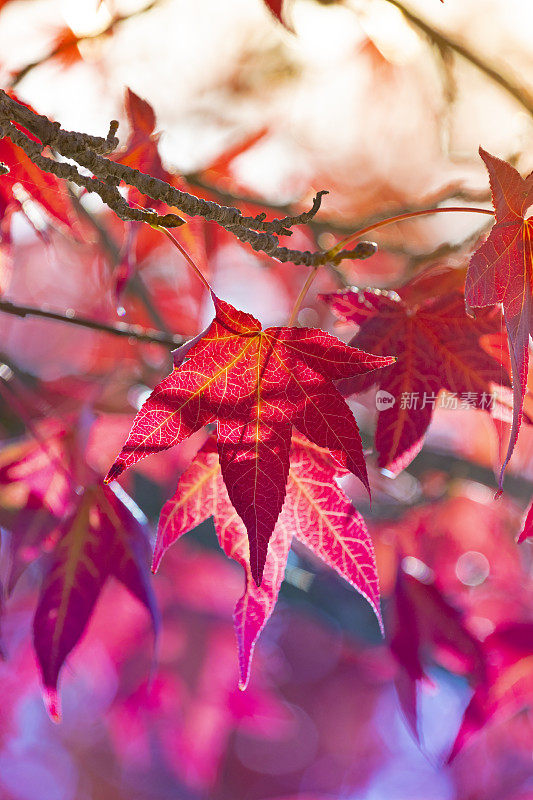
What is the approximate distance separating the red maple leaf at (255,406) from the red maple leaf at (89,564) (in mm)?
226

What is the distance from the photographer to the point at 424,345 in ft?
1.45

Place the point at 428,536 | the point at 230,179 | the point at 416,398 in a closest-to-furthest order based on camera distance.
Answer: the point at 416,398 < the point at 230,179 < the point at 428,536

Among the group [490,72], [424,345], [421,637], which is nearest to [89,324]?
[424,345]

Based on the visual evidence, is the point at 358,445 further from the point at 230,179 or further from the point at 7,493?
the point at 230,179

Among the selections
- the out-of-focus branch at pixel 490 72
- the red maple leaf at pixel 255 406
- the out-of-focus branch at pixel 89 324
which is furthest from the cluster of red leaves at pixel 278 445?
the out-of-focus branch at pixel 490 72

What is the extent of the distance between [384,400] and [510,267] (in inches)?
4.6

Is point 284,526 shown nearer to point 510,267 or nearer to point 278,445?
point 278,445

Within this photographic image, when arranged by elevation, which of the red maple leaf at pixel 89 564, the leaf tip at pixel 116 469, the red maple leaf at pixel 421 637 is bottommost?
the red maple leaf at pixel 421 637

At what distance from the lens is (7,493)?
25.4 inches

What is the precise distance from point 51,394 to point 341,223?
0.49 meters

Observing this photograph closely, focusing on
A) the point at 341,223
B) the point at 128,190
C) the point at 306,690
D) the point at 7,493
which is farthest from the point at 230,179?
the point at 306,690

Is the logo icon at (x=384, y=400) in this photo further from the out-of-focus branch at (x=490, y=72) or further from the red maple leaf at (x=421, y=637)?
the out-of-focus branch at (x=490, y=72)

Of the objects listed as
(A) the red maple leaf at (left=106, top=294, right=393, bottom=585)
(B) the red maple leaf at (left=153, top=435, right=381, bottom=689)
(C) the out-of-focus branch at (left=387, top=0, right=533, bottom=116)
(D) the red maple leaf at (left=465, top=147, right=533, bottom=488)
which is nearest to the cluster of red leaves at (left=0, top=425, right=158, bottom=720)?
(B) the red maple leaf at (left=153, top=435, right=381, bottom=689)

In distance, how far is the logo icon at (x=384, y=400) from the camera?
409 millimetres
